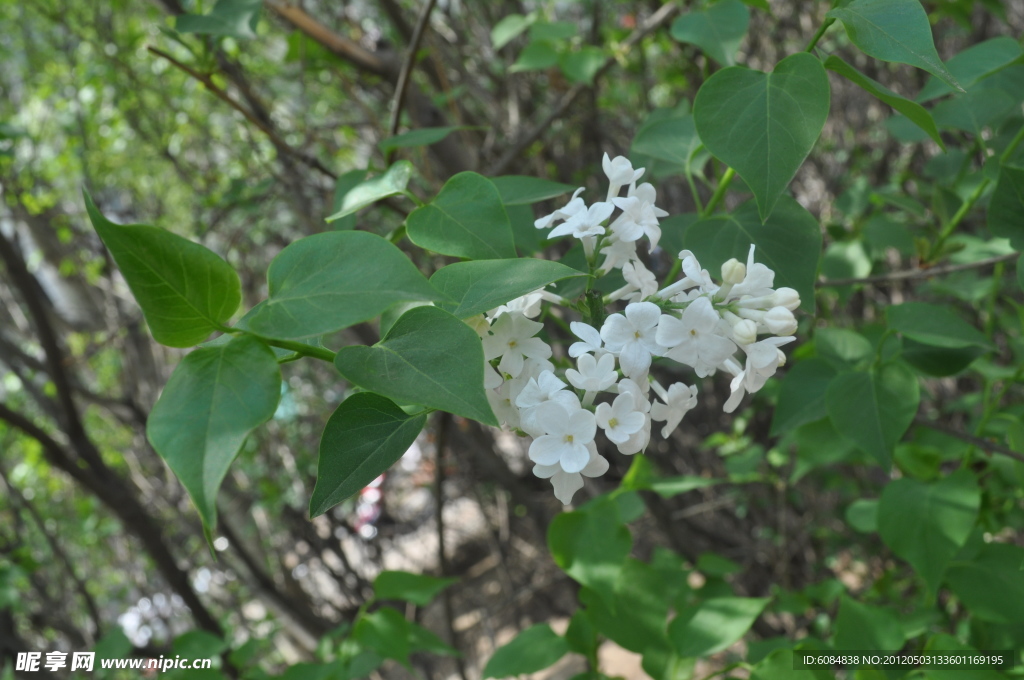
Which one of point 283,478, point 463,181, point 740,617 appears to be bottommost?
point 283,478

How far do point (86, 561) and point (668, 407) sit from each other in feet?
9.22

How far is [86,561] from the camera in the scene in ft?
8.84

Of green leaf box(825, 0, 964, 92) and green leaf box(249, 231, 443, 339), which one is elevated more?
green leaf box(825, 0, 964, 92)

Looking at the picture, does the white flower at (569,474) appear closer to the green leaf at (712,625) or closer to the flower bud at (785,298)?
the flower bud at (785,298)

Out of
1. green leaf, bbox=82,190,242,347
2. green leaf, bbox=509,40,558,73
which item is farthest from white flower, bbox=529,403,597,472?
green leaf, bbox=509,40,558,73

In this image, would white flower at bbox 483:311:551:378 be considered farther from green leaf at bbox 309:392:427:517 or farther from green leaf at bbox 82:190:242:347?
green leaf at bbox 82:190:242:347

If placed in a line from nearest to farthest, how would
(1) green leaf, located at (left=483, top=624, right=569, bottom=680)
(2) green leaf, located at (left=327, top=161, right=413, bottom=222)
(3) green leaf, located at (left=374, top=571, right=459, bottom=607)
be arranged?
(2) green leaf, located at (left=327, top=161, right=413, bottom=222) → (1) green leaf, located at (left=483, top=624, right=569, bottom=680) → (3) green leaf, located at (left=374, top=571, right=459, bottom=607)

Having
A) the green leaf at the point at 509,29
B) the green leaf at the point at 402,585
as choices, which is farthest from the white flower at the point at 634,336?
the green leaf at the point at 509,29

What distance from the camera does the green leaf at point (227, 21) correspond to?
99 cm

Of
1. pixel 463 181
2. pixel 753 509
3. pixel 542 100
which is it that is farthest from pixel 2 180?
pixel 753 509

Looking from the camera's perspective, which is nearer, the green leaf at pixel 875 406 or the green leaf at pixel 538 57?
the green leaf at pixel 875 406

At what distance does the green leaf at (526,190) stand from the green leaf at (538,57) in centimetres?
70

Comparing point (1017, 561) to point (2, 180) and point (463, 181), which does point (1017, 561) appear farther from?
point (2, 180)

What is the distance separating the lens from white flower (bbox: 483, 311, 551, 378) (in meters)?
0.57
